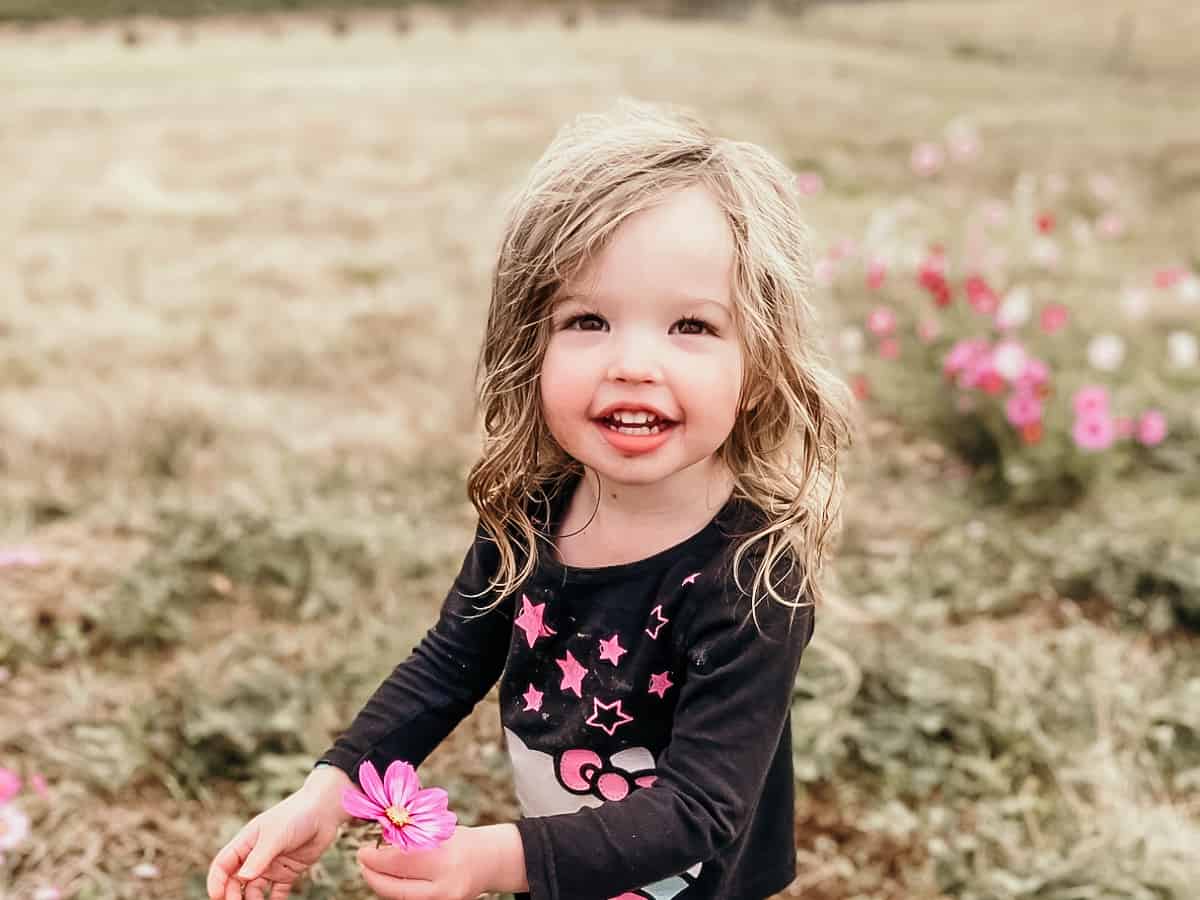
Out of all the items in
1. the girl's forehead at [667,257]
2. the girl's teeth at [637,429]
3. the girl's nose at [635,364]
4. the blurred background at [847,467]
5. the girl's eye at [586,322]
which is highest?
the girl's forehead at [667,257]

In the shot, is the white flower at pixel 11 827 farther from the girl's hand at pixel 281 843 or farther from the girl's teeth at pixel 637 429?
the girl's teeth at pixel 637 429

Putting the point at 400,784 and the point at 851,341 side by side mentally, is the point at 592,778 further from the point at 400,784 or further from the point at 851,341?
the point at 851,341

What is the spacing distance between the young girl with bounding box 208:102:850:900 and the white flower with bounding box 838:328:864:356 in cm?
234

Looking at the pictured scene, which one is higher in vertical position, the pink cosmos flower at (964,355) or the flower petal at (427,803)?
the flower petal at (427,803)

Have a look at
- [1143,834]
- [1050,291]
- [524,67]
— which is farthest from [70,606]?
[524,67]

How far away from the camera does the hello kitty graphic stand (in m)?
1.34

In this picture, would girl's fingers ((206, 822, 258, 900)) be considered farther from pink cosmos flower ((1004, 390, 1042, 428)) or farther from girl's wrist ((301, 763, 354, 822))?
pink cosmos flower ((1004, 390, 1042, 428))

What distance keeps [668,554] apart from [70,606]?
71.4 inches

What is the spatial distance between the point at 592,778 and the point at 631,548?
0.89 feet

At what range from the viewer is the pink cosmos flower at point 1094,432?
9.73 feet

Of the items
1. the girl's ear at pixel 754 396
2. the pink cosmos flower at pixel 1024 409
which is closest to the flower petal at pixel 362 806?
the girl's ear at pixel 754 396

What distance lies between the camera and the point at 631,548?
1309mm

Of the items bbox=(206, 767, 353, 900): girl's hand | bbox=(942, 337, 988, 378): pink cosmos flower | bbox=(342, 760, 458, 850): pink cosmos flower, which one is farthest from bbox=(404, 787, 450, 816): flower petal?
bbox=(942, 337, 988, 378): pink cosmos flower

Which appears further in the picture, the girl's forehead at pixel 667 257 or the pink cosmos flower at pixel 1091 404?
the pink cosmos flower at pixel 1091 404
